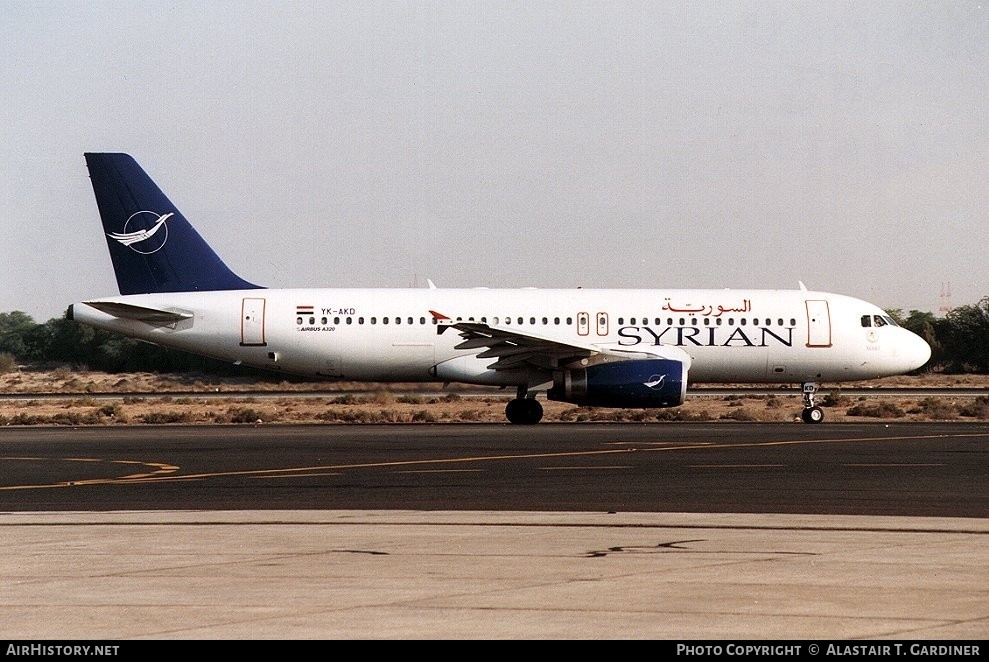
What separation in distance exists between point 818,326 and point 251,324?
46.6 feet

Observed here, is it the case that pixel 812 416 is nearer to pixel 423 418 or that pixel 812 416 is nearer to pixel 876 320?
pixel 876 320

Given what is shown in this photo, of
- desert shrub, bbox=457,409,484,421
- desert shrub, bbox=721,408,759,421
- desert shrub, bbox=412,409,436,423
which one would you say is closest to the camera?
desert shrub, bbox=412,409,436,423

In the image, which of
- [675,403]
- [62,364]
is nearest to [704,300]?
[675,403]

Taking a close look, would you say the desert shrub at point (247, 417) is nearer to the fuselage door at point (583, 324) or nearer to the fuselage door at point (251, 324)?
the fuselage door at point (251, 324)

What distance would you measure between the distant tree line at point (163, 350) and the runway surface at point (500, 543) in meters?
49.9

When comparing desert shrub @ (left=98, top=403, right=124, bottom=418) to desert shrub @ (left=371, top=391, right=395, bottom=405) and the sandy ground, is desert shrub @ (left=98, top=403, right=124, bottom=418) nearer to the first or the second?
the sandy ground

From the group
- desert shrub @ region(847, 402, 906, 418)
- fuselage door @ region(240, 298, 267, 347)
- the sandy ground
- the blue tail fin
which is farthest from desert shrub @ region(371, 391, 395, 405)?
desert shrub @ region(847, 402, 906, 418)

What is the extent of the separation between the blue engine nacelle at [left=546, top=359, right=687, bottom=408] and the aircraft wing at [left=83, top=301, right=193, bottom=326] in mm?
9748

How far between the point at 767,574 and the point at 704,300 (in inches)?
981

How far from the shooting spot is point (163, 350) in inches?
2948

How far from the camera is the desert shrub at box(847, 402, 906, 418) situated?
36.7 m
